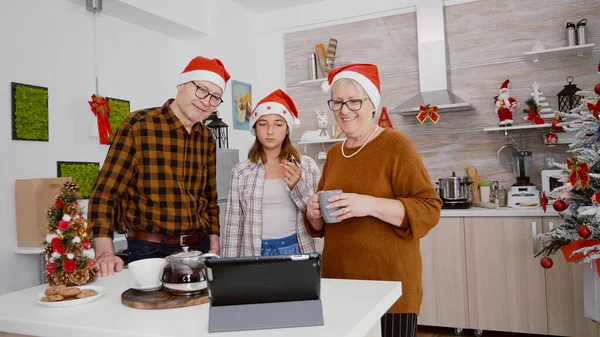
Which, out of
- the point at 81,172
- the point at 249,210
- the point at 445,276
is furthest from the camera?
the point at 445,276

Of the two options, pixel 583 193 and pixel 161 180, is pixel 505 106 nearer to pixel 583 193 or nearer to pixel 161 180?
pixel 583 193

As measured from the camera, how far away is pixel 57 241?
4.80 ft

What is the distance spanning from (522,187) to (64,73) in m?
3.28

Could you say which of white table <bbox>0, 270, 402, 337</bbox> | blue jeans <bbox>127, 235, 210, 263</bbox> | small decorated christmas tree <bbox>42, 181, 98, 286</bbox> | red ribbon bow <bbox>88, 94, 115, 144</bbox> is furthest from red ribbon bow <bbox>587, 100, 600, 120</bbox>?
red ribbon bow <bbox>88, 94, 115, 144</bbox>

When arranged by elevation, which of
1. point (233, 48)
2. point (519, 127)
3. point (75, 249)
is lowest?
point (75, 249)

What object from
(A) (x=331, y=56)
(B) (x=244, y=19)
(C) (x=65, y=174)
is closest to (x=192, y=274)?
(C) (x=65, y=174)

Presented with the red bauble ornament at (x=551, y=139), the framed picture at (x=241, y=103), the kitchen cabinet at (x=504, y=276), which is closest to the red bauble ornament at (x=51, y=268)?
the kitchen cabinet at (x=504, y=276)

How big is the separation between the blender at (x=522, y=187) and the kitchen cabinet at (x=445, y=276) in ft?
1.47

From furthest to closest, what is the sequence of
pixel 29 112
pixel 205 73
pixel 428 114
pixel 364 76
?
1. pixel 428 114
2. pixel 29 112
3. pixel 205 73
4. pixel 364 76

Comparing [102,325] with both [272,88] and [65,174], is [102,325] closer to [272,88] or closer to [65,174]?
[65,174]

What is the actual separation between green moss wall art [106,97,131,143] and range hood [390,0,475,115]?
2084mm

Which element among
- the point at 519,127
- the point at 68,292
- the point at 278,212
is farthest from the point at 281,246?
the point at 519,127

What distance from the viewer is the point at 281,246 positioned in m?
2.18

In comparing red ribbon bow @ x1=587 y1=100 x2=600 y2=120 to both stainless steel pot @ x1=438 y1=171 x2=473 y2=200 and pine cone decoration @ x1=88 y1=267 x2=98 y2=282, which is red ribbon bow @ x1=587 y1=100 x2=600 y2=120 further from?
pine cone decoration @ x1=88 y1=267 x2=98 y2=282
